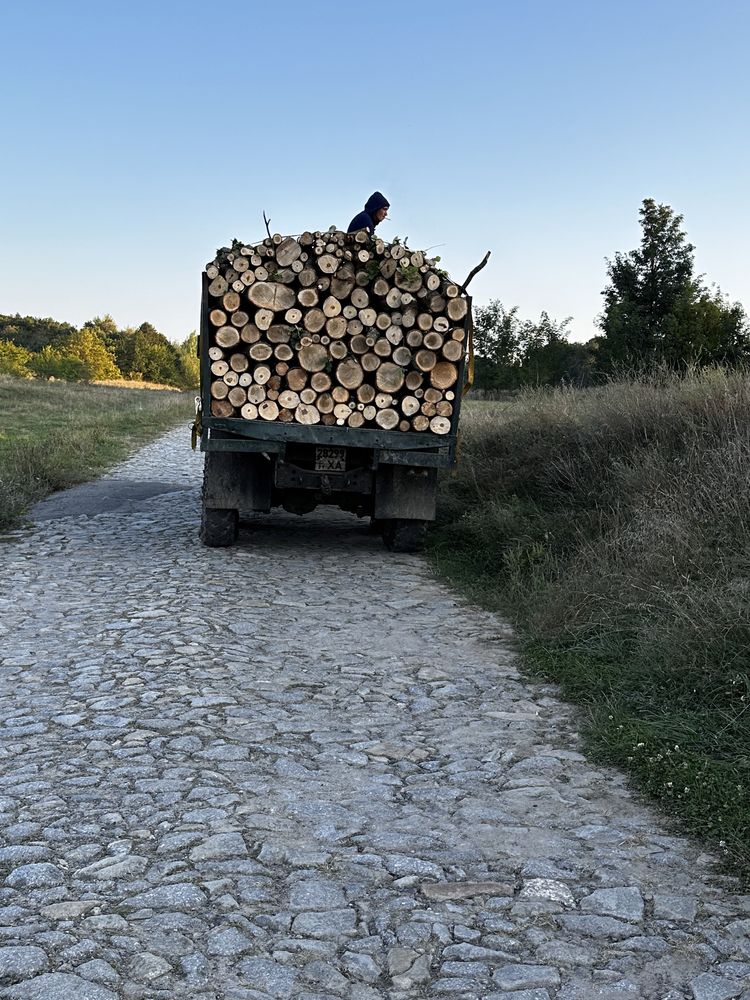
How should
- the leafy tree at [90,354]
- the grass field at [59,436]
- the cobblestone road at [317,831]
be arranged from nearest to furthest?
the cobblestone road at [317,831]
the grass field at [59,436]
the leafy tree at [90,354]

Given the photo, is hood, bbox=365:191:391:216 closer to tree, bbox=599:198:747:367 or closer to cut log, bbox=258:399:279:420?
cut log, bbox=258:399:279:420

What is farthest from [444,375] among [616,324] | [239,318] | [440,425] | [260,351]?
[616,324]

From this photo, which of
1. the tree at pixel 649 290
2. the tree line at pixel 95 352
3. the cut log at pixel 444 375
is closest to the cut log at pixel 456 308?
the cut log at pixel 444 375

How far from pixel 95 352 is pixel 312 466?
3490 inches

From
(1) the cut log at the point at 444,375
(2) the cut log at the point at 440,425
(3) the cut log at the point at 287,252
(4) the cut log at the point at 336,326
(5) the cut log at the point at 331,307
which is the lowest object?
(2) the cut log at the point at 440,425

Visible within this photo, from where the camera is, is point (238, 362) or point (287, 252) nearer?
point (287, 252)

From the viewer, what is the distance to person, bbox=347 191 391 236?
10.1m

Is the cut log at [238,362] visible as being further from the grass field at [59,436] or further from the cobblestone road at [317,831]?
the grass field at [59,436]

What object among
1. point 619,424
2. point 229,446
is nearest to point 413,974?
point 229,446

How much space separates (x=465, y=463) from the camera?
12.5 m

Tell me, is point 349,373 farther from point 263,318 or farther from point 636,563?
point 636,563

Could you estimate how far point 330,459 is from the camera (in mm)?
9766

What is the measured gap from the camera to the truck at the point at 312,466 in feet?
30.6

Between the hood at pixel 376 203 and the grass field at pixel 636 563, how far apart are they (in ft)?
10.4
